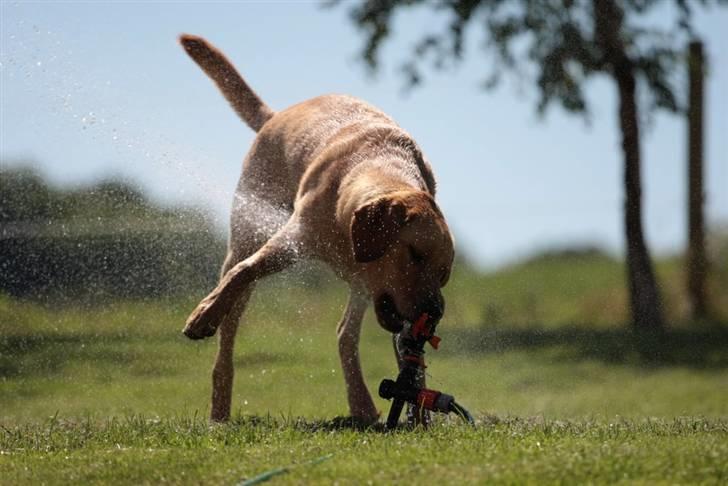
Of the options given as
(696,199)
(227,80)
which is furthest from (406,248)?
(696,199)

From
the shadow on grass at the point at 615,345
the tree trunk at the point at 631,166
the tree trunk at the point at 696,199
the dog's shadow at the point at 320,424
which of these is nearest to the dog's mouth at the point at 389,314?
the dog's shadow at the point at 320,424

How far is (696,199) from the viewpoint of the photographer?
50.9 ft

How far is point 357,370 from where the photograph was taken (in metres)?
6.98

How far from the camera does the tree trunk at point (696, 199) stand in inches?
610

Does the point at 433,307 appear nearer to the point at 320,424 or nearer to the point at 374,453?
the point at 374,453

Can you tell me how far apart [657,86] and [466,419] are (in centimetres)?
1019

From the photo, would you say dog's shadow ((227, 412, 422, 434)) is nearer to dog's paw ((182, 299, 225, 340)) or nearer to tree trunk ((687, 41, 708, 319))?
dog's paw ((182, 299, 225, 340))

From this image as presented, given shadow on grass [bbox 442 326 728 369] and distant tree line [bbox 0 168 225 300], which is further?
shadow on grass [bbox 442 326 728 369]

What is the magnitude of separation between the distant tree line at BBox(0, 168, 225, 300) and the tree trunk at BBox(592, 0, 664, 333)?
7.19m

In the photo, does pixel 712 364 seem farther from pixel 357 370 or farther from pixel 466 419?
pixel 466 419

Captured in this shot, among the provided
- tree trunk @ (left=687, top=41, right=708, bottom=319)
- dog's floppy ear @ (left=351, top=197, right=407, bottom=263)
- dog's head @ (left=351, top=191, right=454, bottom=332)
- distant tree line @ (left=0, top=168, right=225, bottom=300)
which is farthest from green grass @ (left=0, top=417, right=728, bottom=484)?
tree trunk @ (left=687, top=41, right=708, bottom=319)

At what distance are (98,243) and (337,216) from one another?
16.0 ft

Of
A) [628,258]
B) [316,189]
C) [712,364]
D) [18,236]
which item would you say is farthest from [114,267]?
[628,258]

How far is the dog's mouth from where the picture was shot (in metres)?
5.43
